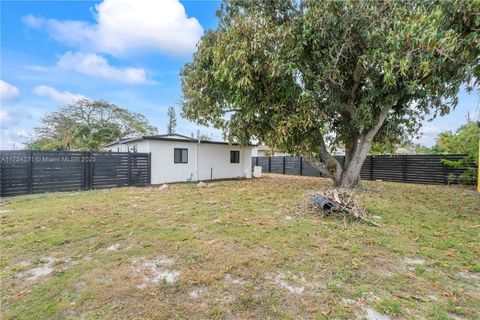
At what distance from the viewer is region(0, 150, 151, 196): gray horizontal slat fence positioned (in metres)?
7.47

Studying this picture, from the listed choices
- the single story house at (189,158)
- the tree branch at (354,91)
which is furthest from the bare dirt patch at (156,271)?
the single story house at (189,158)

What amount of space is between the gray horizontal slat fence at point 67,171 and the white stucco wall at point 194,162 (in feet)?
1.88

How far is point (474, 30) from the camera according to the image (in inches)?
170

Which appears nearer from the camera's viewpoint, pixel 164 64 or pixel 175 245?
pixel 175 245

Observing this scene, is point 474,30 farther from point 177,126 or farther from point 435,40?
point 177,126

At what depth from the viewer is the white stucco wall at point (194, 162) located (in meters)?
10.9

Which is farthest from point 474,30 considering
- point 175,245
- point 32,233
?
point 32,233

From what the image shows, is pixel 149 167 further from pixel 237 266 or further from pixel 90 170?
pixel 237 266

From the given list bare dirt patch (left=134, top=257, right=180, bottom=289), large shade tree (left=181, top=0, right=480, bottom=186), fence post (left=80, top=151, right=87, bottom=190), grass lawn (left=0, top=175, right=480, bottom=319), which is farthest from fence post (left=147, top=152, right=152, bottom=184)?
bare dirt patch (left=134, top=257, right=180, bottom=289)

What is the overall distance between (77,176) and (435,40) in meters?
11.1

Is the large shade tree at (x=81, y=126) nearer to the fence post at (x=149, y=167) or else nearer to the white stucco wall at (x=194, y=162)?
the white stucco wall at (x=194, y=162)

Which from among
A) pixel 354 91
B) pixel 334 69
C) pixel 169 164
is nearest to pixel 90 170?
pixel 169 164

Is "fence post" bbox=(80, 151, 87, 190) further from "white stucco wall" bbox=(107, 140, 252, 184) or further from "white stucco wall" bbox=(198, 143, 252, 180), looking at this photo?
"white stucco wall" bbox=(198, 143, 252, 180)

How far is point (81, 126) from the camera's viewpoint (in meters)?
20.7
